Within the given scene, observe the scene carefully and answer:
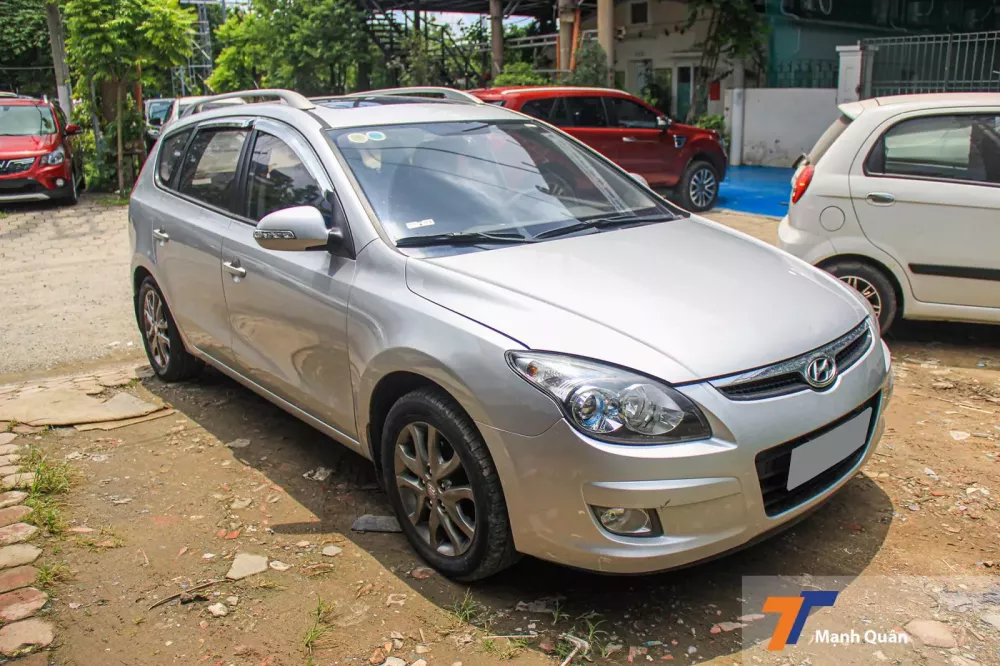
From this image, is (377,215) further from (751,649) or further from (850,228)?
(850,228)

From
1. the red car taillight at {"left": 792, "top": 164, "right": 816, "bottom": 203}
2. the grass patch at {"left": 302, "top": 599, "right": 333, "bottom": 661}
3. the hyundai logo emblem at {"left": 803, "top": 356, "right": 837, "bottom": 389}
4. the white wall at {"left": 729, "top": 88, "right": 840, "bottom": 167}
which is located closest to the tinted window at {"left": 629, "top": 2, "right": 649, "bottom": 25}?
the white wall at {"left": 729, "top": 88, "right": 840, "bottom": 167}

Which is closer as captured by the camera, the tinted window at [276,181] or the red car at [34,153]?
the tinted window at [276,181]

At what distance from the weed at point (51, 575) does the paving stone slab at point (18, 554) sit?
119 millimetres

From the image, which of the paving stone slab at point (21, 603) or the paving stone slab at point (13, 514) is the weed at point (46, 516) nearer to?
the paving stone slab at point (13, 514)

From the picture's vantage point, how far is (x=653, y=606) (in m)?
3.17

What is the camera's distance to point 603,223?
4016 mm

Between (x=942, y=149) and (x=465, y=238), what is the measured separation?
11.8ft

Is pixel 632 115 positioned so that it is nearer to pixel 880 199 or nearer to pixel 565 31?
pixel 880 199

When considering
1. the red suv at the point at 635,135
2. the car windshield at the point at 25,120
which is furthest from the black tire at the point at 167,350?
the car windshield at the point at 25,120

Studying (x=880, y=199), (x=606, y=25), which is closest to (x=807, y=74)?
(x=606, y=25)

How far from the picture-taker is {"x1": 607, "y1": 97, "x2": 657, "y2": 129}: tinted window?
12.2 meters

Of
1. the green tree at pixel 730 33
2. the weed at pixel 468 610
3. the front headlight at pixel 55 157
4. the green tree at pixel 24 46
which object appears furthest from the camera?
the green tree at pixel 24 46

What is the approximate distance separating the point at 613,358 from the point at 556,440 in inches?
12.3

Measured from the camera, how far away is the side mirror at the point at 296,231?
3.62 metres
